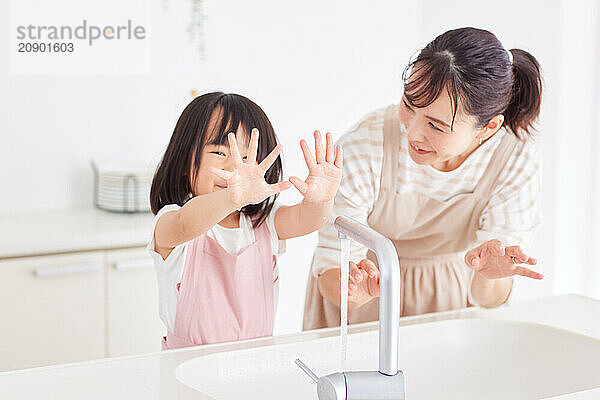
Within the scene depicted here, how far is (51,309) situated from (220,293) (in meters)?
0.69

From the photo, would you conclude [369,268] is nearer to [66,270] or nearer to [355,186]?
[355,186]

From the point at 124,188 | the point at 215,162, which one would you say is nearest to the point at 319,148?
the point at 215,162

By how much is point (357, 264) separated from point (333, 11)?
105 centimetres

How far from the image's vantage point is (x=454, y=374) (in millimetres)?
1287

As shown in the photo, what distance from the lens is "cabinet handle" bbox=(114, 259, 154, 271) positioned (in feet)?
6.28

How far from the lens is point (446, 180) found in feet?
4.86

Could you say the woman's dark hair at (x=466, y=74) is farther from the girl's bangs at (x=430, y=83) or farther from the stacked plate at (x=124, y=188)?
the stacked plate at (x=124, y=188)

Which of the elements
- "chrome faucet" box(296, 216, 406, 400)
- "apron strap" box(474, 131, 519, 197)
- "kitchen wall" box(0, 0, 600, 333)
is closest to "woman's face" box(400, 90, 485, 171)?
"apron strap" box(474, 131, 519, 197)

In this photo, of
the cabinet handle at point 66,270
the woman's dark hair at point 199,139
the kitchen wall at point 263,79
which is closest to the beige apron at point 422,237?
the woman's dark hair at point 199,139

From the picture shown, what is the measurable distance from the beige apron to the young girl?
0.22m

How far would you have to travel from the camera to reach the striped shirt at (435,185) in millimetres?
1405

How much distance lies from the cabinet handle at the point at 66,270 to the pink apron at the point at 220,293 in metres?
0.59

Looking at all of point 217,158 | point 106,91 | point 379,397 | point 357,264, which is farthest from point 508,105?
point 106,91

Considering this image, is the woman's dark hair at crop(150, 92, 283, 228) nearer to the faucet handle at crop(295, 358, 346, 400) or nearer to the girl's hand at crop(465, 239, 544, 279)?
the girl's hand at crop(465, 239, 544, 279)
